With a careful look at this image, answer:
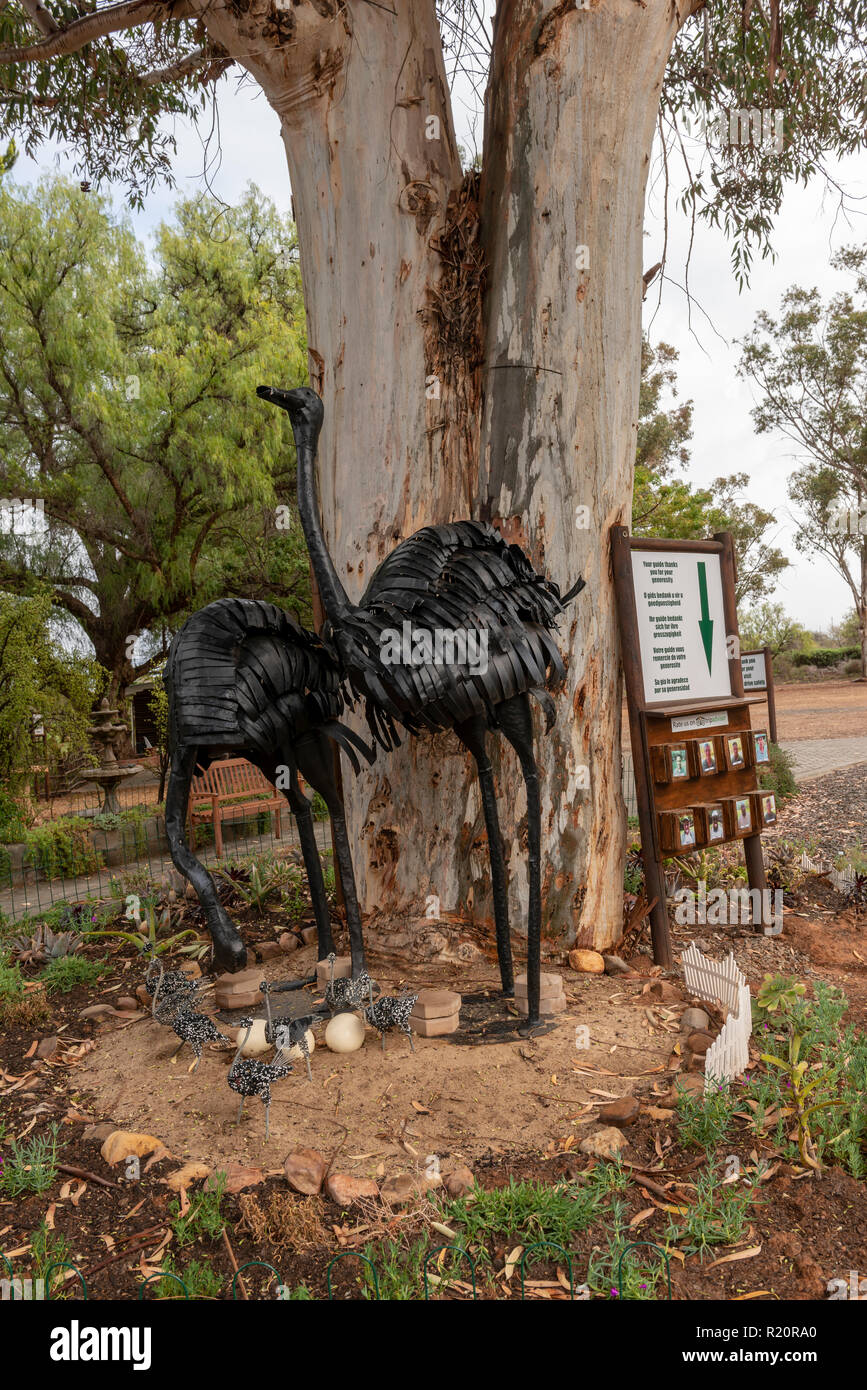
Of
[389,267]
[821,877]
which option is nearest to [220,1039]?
[389,267]

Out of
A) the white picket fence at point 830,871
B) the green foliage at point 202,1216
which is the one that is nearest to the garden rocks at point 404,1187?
the green foliage at point 202,1216

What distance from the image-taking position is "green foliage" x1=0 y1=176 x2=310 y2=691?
517 inches

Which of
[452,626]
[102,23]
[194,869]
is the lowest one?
[194,869]

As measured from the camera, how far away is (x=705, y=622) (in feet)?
17.6

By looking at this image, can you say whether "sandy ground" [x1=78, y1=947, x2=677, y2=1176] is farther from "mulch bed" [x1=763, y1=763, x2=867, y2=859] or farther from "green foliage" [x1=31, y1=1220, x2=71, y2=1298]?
"mulch bed" [x1=763, y1=763, x2=867, y2=859]

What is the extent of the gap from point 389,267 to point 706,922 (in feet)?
13.8

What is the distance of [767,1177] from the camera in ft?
9.41

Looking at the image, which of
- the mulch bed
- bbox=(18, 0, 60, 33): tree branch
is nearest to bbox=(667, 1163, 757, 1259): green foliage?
the mulch bed

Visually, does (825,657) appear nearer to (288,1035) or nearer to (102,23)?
(102,23)

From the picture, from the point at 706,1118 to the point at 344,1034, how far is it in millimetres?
1468

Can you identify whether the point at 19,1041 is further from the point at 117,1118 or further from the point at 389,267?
the point at 389,267

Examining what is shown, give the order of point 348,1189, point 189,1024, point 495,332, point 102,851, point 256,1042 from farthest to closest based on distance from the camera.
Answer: point 102,851
point 495,332
point 256,1042
point 189,1024
point 348,1189

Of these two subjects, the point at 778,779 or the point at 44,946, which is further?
the point at 778,779

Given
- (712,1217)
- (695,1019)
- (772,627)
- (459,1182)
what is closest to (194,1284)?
(459,1182)
